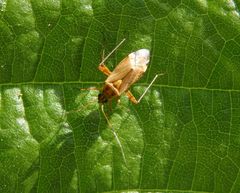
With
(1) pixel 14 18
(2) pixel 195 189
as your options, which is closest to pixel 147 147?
(2) pixel 195 189

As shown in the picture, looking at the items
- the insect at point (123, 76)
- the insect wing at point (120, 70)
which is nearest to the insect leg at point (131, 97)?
the insect at point (123, 76)

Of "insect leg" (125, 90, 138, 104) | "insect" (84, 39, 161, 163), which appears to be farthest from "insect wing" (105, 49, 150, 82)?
"insect leg" (125, 90, 138, 104)

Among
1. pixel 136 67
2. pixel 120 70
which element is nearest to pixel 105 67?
pixel 120 70

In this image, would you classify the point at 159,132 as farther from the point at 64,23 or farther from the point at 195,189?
the point at 64,23

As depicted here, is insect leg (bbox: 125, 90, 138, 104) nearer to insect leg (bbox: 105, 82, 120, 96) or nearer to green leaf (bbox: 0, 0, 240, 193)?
green leaf (bbox: 0, 0, 240, 193)

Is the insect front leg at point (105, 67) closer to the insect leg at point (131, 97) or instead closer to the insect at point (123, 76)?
the insect at point (123, 76)

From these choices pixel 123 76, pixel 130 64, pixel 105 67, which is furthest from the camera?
pixel 123 76

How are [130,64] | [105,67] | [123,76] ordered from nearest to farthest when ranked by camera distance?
[105,67] → [130,64] → [123,76]

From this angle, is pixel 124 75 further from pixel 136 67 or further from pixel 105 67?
pixel 105 67
